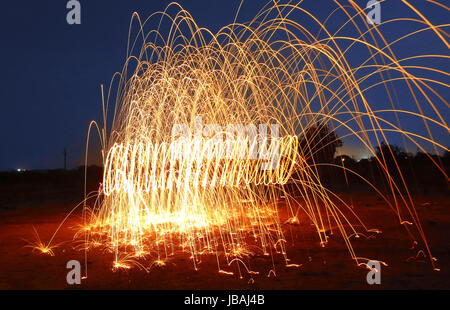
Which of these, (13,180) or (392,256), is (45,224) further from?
(13,180)

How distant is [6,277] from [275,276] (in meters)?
5.30

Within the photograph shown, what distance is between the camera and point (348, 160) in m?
44.8

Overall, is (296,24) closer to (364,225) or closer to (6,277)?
(364,225)

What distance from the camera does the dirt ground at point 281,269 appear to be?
19.7ft

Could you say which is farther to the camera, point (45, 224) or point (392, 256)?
point (45, 224)

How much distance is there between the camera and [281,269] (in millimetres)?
6781

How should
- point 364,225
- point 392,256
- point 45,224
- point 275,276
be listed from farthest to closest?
point 45,224
point 364,225
point 392,256
point 275,276

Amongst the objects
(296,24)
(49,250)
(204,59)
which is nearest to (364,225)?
(296,24)

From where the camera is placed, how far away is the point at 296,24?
30.0 ft

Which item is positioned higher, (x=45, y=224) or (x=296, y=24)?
(x=296, y=24)

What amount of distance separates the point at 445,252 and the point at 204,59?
28.0ft

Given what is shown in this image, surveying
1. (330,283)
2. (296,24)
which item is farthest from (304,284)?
(296,24)

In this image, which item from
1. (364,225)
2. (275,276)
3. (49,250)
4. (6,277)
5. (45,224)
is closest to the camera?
(275,276)

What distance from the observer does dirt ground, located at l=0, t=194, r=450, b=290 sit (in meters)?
6.02
